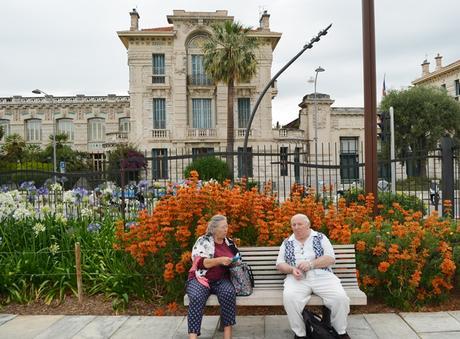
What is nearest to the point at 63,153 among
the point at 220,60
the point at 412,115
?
the point at 220,60

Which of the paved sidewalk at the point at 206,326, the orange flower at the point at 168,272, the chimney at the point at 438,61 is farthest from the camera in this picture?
the chimney at the point at 438,61

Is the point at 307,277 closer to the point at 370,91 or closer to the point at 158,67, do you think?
the point at 370,91

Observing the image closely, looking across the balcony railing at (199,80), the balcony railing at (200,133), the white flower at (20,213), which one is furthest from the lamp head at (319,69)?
the white flower at (20,213)

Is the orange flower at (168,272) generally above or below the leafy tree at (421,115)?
below

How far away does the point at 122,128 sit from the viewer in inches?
1993

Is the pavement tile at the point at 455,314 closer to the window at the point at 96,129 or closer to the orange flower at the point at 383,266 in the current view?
the orange flower at the point at 383,266

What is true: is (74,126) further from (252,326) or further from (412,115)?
(252,326)

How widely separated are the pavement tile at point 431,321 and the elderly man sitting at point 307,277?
106 centimetres

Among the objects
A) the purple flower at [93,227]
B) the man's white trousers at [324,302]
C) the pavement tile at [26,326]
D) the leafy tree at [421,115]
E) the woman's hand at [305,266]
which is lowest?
the pavement tile at [26,326]

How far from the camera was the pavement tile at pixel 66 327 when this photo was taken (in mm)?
4984

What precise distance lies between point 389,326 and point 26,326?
410 cm

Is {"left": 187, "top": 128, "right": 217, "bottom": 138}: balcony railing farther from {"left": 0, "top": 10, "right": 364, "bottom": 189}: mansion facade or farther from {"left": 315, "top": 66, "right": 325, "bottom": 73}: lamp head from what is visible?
{"left": 315, "top": 66, "right": 325, "bottom": 73}: lamp head

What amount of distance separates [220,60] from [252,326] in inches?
1069

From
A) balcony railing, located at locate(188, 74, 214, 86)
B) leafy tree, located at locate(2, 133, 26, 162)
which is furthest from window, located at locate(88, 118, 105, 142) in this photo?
balcony railing, located at locate(188, 74, 214, 86)
